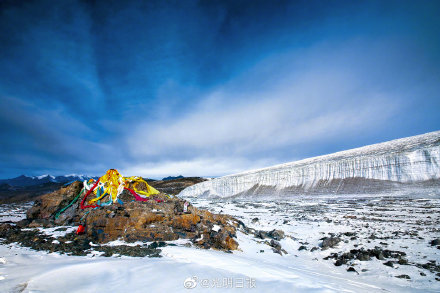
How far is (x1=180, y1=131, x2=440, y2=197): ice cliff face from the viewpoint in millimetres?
30234

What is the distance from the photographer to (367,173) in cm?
3572

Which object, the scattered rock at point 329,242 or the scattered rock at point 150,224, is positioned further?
the scattered rock at point 329,242

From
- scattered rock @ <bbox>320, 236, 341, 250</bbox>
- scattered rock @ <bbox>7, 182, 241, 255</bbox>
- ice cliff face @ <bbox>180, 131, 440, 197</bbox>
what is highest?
ice cliff face @ <bbox>180, 131, 440, 197</bbox>

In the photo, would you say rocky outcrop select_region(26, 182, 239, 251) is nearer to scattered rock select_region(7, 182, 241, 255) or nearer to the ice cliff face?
scattered rock select_region(7, 182, 241, 255)

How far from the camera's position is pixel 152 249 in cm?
540

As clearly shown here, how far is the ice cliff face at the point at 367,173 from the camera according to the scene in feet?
99.2

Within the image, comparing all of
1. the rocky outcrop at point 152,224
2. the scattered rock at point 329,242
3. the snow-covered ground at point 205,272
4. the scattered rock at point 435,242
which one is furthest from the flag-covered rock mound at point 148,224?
the scattered rock at point 435,242

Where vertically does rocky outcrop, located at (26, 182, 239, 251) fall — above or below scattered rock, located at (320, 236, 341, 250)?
above

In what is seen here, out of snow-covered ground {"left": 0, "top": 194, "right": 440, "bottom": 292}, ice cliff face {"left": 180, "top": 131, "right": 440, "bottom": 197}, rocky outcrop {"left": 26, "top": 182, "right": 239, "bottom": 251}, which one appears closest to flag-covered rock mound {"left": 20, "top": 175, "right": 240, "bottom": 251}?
rocky outcrop {"left": 26, "top": 182, "right": 239, "bottom": 251}

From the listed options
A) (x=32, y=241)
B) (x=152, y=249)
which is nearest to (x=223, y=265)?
(x=152, y=249)

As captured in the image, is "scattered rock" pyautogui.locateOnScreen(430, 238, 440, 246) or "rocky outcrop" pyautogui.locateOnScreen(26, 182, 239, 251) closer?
"rocky outcrop" pyautogui.locateOnScreen(26, 182, 239, 251)

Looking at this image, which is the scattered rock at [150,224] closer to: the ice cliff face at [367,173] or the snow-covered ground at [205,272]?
the snow-covered ground at [205,272]

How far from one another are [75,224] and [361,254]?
35.7 feet

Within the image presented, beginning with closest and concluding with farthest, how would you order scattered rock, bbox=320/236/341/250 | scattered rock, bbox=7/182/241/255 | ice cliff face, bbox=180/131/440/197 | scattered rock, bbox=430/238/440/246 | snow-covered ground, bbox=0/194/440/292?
snow-covered ground, bbox=0/194/440/292
scattered rock, bbox=7/182/241/255
scattered rock, bbox=430/238/440/246
scattered rock, bbox=320/236/341/250
ice cliff face, bbox=180/131/440/197
